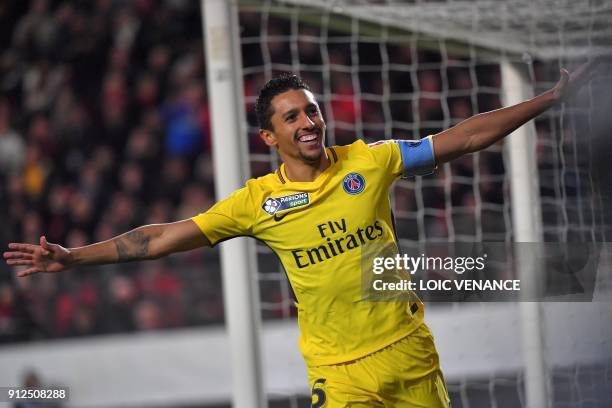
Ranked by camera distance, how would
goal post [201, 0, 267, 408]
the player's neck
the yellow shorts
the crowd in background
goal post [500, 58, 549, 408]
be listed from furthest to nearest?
the crowd in background → goal post [500, 58, 549, 408] → goal post [201, 0, 267, 408] → the player's neck → the yellow shorts

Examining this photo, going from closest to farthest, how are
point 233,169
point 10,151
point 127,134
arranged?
point 233,169 < point 127,134 < point 10,151

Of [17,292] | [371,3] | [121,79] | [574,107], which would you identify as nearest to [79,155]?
[121,79]

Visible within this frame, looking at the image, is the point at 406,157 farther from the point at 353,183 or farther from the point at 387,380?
the point at 387,380

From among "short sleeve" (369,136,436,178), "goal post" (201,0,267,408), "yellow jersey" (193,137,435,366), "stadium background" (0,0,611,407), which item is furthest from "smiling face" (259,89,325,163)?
"stadium background" (0,0,611,407)

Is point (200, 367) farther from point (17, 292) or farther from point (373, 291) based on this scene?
point (373, 291)

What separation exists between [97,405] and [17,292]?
105 cm

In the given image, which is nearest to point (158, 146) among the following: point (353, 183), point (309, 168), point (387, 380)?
point (309, 168)

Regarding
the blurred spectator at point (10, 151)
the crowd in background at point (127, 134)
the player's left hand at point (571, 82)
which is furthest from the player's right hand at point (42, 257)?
the blurred spectator at point (10, 151)

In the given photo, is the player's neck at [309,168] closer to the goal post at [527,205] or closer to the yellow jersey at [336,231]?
the yellow jersey at [336,231]

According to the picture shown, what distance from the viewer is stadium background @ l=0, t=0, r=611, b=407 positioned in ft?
22.6

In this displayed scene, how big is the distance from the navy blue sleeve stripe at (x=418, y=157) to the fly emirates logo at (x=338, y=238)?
0.24 metres

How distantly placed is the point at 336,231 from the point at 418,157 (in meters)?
0.41

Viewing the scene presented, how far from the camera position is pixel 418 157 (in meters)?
3.73

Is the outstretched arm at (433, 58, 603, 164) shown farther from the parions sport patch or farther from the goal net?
the parions sport patch
